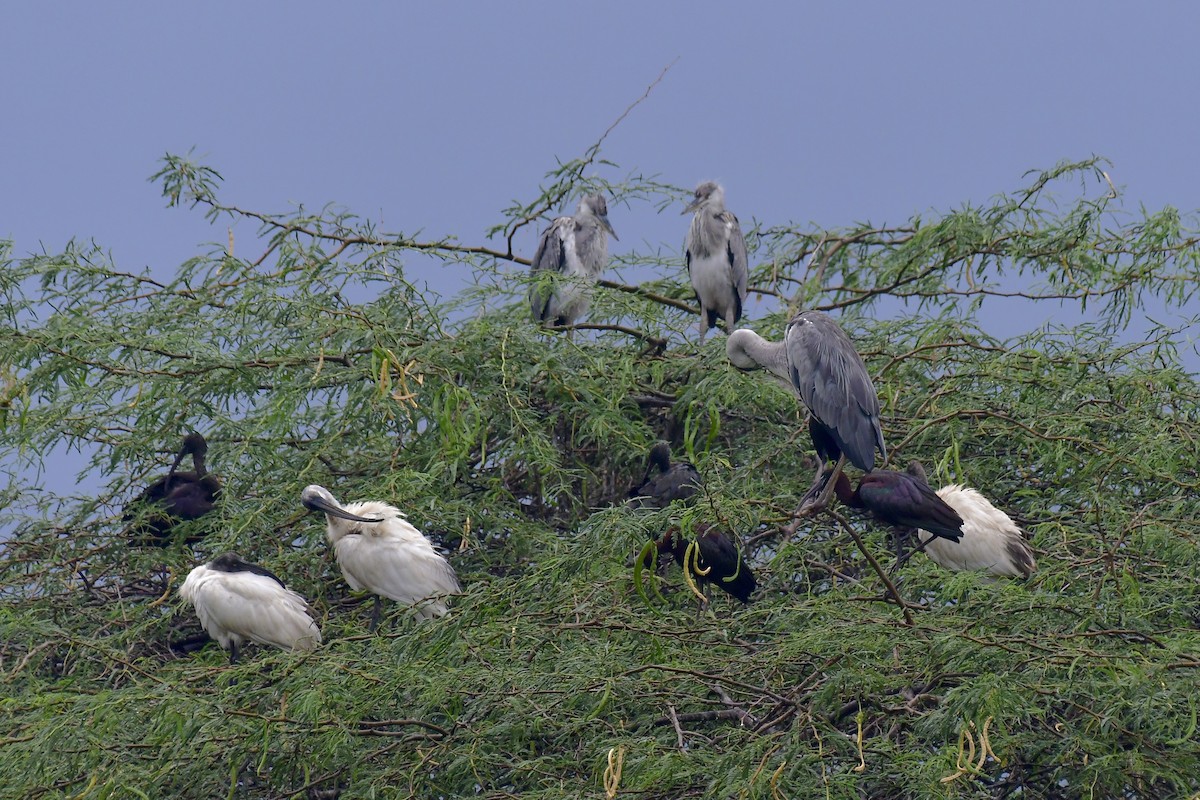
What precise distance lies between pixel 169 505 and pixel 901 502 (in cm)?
302

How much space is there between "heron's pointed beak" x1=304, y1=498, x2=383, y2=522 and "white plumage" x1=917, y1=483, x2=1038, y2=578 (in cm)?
203

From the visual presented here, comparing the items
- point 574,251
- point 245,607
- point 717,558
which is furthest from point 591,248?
point 717,558

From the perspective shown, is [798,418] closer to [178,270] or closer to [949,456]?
[949,456]

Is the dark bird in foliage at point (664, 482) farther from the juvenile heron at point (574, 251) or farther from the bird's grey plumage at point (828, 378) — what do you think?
the juvenile heron at point (574, 251)

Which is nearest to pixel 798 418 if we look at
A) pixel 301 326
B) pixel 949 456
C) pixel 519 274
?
pixel 949 456

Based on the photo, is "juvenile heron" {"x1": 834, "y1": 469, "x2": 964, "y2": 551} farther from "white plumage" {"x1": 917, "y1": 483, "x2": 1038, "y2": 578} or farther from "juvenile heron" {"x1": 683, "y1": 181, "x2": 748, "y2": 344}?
"juvenile heron" {"x1": 683, "y1": 181, "x2": 748, "y2": 344}

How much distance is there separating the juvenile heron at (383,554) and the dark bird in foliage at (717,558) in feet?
3.01

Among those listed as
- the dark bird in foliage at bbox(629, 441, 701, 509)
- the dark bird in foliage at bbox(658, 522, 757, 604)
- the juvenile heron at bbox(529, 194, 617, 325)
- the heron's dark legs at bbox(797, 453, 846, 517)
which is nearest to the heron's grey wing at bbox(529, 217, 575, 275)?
the juvenile heron at bbox(529, 194, 617, 325)

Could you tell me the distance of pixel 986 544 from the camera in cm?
600

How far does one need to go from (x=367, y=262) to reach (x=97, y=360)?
3.93 ft

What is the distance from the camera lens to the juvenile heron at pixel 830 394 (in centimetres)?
588

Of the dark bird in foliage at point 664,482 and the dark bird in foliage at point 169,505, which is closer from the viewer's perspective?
the dark bird in foliage at point 664,482

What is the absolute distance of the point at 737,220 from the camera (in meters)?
9.06

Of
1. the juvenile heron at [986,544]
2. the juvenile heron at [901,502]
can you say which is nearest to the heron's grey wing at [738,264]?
the juvenile heron at [986,544]
